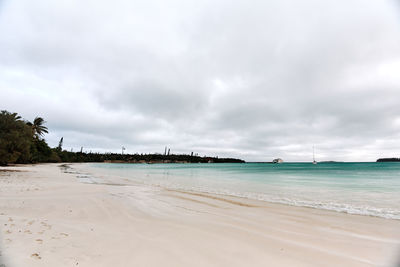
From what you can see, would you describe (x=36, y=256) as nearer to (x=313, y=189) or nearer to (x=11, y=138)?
(x=313, y=189)

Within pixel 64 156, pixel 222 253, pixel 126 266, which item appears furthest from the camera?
pixel 64 156

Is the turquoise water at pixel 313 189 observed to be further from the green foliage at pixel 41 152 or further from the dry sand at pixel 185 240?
the green foliage at pixel 41 152

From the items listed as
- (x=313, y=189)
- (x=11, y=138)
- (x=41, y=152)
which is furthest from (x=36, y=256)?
(x=41, y=152)

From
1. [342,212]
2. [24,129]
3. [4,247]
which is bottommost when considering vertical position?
[342,212]

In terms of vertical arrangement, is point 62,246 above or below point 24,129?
below

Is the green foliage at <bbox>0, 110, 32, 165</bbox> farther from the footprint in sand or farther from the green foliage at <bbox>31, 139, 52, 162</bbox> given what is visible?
the footprint in sand

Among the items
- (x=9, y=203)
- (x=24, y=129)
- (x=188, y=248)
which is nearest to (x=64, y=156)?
(x=24, y=129)

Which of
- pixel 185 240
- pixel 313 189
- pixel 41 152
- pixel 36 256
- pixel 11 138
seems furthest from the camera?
pixel 41 152

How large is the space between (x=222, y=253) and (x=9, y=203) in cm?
876

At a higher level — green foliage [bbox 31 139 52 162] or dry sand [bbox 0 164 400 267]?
green foliage [bbox 31 139 52 162]

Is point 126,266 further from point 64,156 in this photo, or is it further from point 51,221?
point 64,156

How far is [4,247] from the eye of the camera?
10.9 feet

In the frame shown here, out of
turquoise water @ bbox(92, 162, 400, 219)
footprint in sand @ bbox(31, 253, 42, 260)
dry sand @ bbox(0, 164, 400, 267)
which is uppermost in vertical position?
footprint in sand @ bbox(31, 253, 42, 260)

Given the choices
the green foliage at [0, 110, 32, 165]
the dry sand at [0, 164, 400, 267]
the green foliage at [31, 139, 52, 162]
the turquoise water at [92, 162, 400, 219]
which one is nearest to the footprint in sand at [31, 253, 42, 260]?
the dry sand at [0, 164, 400, 267]
